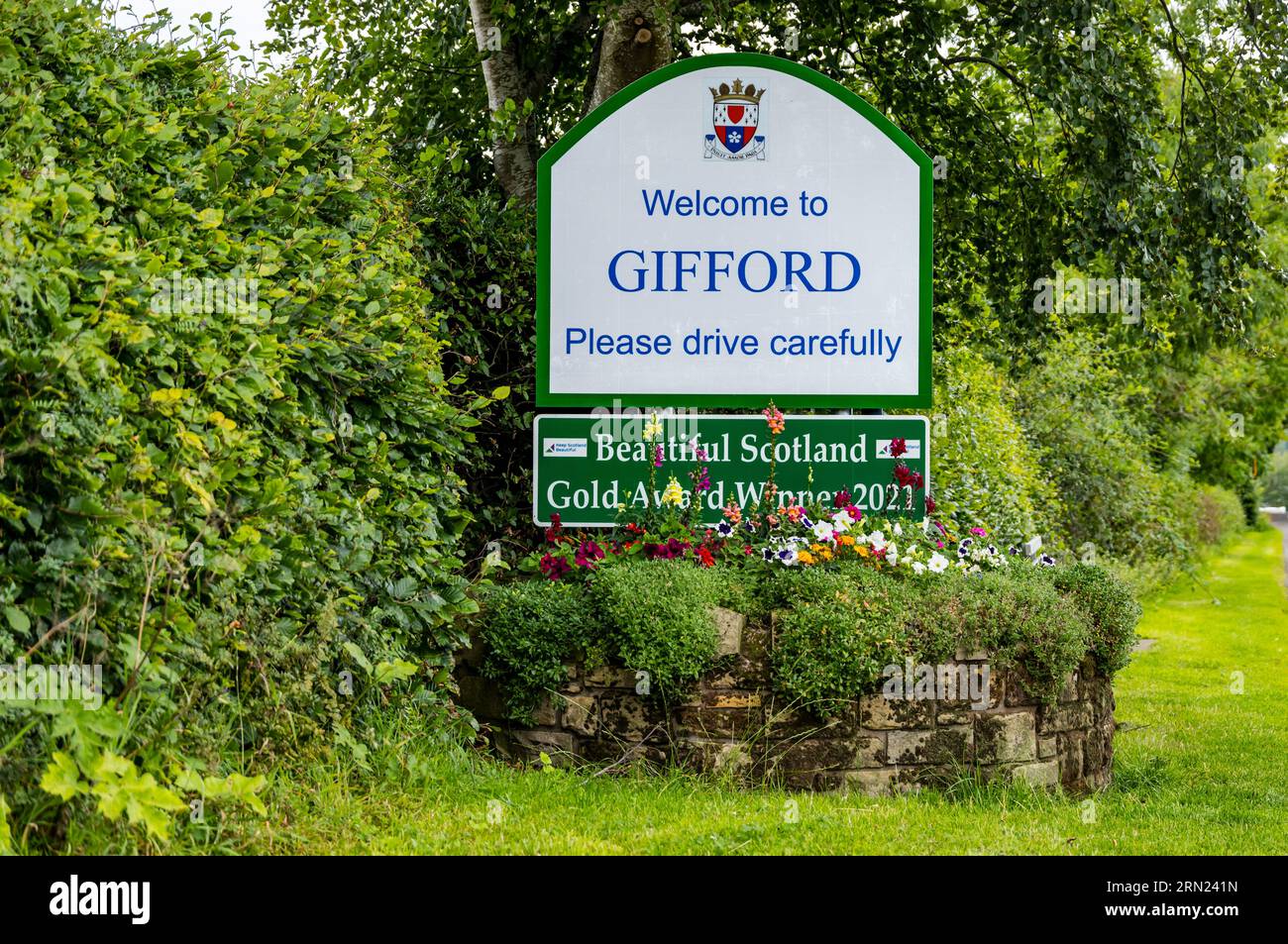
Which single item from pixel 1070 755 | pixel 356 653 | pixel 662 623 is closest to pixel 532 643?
pixel 662 623

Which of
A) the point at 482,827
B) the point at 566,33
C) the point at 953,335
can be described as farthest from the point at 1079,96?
the point at 482,827

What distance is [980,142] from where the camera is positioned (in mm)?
9273

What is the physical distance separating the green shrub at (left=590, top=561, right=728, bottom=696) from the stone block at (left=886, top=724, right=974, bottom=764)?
A: 3.02ft

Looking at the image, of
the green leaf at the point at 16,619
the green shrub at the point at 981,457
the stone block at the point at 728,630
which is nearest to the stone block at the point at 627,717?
the stone block at the point at 728,630

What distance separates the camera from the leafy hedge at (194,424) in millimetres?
3021

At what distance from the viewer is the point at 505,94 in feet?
26.7

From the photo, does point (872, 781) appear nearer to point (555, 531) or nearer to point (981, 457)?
point (555, 531)

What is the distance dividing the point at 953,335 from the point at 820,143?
3.82m

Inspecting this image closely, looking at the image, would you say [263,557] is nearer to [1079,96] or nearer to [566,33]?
[1079,96]

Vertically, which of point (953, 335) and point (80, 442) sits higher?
point (953, 335)

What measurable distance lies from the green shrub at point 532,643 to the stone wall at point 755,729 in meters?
0.08

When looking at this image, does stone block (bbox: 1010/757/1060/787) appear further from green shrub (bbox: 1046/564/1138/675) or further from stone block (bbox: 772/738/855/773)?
stone block (bbox: 772/738/855/773)

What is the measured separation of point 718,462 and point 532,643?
164 centimetres

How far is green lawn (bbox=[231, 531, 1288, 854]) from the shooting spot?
12.8 ft
